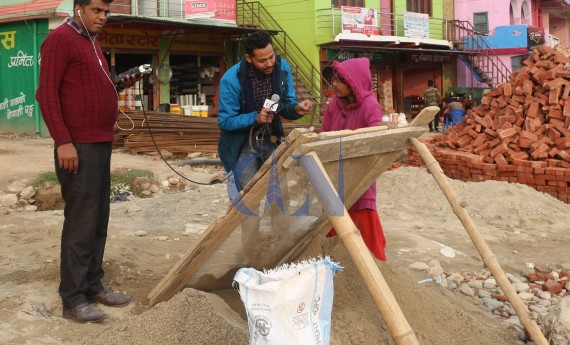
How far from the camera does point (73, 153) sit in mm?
3436

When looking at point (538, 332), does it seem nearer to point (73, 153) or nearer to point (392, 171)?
point (73, 153)

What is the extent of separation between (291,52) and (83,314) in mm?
19624

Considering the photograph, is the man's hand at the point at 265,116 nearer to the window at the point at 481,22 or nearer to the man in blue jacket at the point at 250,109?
the man in blue jacket at the point at 250,109

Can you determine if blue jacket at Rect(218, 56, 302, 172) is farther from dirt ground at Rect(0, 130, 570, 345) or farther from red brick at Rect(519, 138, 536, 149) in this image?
red brick at Rect(519, 138, 536, 149)

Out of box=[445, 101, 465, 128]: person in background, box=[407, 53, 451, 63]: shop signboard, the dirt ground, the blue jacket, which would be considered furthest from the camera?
box=[407, 53, 451, 63]: shop signboard

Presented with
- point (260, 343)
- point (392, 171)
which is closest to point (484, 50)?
point (392, 171)

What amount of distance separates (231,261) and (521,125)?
741cm

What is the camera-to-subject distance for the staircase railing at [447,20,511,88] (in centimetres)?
2709

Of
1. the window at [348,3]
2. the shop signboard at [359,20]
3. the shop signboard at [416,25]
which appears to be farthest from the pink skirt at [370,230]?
the shop signboard at [416,25]

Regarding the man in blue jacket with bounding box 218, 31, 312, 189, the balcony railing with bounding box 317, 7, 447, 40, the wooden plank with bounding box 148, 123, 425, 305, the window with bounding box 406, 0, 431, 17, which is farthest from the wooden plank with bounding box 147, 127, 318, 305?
the window with bounding box 406, 0, 431, 17

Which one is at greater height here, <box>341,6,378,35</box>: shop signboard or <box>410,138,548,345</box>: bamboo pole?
<box>341,6,378,35</box>: shop signboard

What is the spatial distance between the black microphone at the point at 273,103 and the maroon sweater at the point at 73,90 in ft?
2.96

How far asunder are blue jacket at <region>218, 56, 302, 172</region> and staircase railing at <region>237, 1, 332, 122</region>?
53.2ft

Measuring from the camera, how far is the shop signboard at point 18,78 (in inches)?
650
